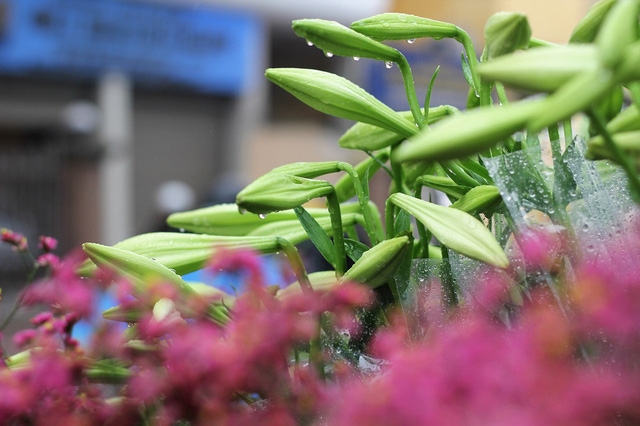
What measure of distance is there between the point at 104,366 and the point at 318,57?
163 inches

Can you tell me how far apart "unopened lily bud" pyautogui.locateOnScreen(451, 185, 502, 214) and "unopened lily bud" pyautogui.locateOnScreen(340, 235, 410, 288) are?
0.09 feet

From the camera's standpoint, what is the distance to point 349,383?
0.94 ft

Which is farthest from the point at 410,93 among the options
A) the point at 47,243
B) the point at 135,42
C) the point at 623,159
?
the point at 135,42

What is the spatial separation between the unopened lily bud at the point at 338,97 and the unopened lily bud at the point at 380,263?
63mm

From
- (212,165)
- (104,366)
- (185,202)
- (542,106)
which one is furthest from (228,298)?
(212,165)

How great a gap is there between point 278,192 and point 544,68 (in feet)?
0.46

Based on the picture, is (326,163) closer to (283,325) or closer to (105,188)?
(283,325)

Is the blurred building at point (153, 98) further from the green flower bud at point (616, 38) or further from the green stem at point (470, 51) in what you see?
the green flower bud at point (616, 38)

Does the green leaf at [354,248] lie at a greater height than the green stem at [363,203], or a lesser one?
lesser

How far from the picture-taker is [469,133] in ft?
0.70

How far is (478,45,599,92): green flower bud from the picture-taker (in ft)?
0.68

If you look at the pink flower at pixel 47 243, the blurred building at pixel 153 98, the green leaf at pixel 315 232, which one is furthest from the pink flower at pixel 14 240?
the blurred building at pixel 153 98

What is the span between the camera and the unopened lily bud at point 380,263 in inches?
11.5

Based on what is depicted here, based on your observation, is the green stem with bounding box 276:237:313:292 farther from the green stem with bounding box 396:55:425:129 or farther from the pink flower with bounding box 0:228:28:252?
the pink flower with bounding box 0:228:28:252
